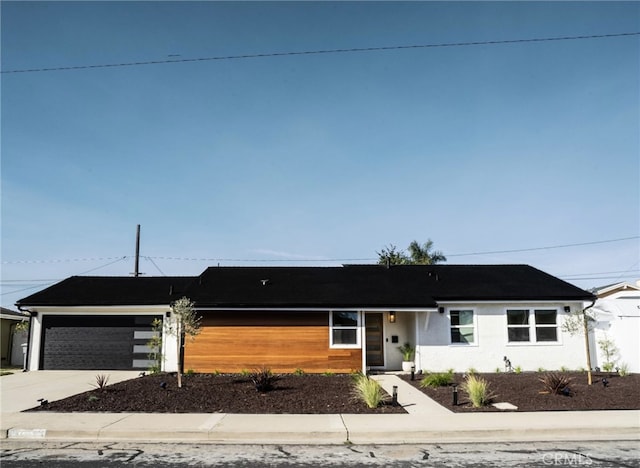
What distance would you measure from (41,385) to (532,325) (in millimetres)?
16591

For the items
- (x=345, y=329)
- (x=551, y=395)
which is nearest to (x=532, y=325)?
A: (x=551, y=395)

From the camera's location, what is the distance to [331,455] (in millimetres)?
7410

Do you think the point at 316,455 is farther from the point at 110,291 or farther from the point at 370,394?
the point at 110,291

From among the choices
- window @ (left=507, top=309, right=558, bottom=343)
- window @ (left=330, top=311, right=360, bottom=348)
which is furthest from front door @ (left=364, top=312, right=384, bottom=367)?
window @ (left=507, top=309, right=558, bottom=343)

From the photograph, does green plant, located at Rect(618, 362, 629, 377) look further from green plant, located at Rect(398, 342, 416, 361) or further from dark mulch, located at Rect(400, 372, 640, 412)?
green plant, located at Rect(398, 342, 416, 361)

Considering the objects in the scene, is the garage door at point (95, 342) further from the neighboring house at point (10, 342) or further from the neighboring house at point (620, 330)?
the neighboring house at point (620, 330)

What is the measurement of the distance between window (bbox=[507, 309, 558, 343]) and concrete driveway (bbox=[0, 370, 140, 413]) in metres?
13.8

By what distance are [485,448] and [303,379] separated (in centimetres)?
786

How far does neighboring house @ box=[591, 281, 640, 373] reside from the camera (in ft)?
59.0

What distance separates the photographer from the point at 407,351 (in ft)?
59.4

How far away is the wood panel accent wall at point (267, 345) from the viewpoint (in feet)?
56.2

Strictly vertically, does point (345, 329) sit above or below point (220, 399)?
above

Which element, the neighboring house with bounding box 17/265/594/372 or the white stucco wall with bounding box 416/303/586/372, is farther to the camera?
the white stucco wall with bounding box 416/303/586/372

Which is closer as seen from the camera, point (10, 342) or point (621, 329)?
point (621, 329)
